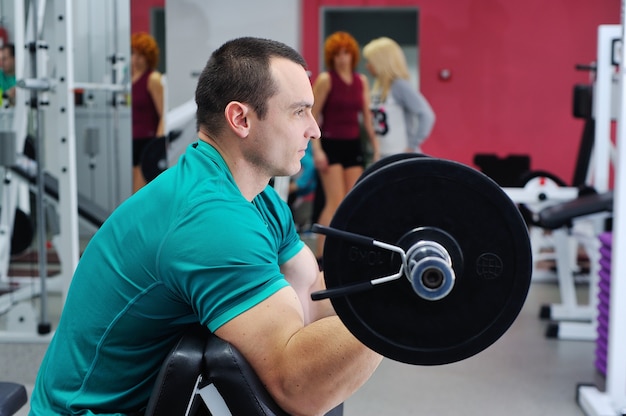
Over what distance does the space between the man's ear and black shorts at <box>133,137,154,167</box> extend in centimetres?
305

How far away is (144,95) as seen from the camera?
4301 millimetres

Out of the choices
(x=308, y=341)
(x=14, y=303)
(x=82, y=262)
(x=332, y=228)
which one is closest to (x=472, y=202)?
(x=332, y=228)

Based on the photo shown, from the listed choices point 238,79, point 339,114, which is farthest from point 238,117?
point 339,114

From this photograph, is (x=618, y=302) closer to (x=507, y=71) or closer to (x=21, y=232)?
(x=21, y=232)

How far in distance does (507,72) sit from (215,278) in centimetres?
642

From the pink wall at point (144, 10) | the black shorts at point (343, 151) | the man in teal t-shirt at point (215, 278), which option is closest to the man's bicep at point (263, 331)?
the man in teal t-shirt at point (215, 278)

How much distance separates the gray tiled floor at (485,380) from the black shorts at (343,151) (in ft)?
4.83

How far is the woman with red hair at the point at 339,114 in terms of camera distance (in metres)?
4.61

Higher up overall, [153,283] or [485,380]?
[153,283]

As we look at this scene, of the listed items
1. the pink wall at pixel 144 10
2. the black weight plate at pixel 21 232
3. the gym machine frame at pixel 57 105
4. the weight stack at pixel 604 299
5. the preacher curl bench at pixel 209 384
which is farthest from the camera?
the pink wall at pixel 144 10

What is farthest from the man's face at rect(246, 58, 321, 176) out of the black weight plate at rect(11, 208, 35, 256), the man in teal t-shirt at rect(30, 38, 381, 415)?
the black weight plate at rect(11, 208, 35, 256)

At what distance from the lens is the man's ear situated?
1271mm

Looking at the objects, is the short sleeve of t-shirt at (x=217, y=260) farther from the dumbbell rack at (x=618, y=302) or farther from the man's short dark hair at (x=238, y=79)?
the dumbbell rack at (x=618, y=302)

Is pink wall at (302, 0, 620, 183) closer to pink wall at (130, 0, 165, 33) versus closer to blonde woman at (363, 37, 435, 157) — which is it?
pink wall at (130, 0, 165, 33)
